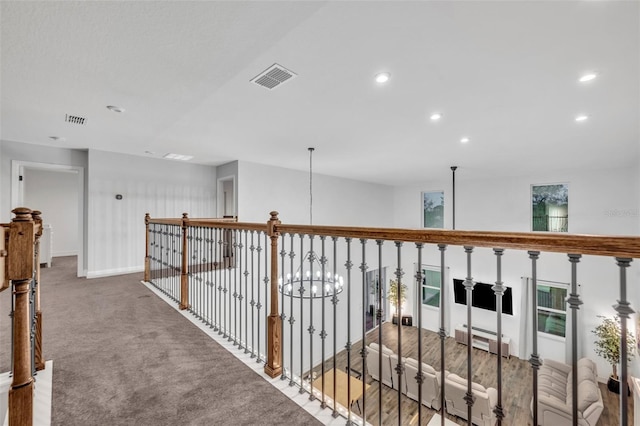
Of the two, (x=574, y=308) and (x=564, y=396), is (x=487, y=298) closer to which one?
(x=564, y=396)

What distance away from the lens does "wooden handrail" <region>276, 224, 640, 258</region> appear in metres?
0.90

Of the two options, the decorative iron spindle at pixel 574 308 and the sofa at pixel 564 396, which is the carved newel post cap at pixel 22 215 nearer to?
the decorative iron spindle at pixel 574 308

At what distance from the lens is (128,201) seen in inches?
232

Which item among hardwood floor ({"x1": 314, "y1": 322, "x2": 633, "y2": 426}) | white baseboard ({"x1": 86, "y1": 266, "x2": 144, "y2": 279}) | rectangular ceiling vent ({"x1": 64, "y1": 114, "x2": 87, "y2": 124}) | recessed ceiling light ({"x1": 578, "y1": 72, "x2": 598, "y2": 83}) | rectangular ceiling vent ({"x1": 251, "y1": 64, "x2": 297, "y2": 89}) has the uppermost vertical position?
rectangular ceiling vent ({"x1": 64, "y1": 114, "x2": 87, "y2": 124})

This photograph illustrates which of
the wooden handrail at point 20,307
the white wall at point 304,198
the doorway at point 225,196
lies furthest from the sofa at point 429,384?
the wooden handrail at point 20,307

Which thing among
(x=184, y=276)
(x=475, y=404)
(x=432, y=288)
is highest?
(x=184, y=276)

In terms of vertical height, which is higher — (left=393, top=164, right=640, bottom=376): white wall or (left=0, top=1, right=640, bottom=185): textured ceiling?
(left=0, top=1, right=640, bottom=185): textured ceiling

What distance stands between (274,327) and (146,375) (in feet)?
3.39

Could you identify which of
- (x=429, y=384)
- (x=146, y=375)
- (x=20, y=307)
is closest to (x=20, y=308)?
(x=20, y=307)

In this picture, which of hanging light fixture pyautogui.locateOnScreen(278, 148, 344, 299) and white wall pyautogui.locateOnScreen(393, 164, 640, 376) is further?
white wall pyautogui.locateOnScreen(393, 164, 640, 376)

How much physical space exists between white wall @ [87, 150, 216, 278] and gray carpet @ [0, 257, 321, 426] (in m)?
2.22

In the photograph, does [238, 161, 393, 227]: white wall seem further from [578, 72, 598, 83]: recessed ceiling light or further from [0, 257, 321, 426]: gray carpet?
[578, 72, 598, 83]: recessed ceiling light

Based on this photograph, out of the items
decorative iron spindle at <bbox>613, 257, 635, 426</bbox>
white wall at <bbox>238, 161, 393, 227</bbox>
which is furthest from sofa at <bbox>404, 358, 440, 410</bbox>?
decorative iron spindle at <bbox>613, 257, 635, 426</bbox>

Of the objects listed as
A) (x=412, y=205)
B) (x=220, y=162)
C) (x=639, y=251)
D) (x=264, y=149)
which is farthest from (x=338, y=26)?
(x=412, y=205)
